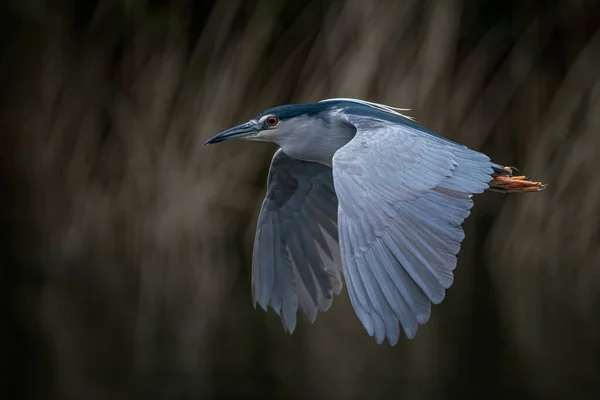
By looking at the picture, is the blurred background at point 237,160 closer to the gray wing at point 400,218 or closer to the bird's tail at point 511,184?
the bird's tail at point 511,184

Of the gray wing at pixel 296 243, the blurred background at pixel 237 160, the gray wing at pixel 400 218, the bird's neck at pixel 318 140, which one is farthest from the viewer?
the blurred background at pixel 237 160

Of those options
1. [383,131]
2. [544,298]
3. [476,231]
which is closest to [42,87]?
[476,231]

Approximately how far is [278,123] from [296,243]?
0.57 m

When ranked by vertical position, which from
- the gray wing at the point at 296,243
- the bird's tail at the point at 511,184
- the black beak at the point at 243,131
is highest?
the black beak at the point at 243,131

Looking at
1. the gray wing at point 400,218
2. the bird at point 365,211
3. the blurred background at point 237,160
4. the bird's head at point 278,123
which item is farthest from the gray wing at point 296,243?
the gray wing at point 400,218

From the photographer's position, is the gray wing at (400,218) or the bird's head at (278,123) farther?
the bird's head at (278,123)

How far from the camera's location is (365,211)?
4.09 metres

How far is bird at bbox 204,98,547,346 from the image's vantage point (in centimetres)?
380

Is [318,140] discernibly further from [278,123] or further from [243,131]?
[243,131]

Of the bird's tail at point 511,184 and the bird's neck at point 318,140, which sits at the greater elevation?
the bird's neck at point 318,140

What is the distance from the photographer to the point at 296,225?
545cm

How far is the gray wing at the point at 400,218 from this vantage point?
377cm

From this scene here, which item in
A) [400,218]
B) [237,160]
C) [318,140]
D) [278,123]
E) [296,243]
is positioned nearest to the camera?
[400,218]

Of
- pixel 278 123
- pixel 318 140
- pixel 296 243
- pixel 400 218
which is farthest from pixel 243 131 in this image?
pixel 400 218
